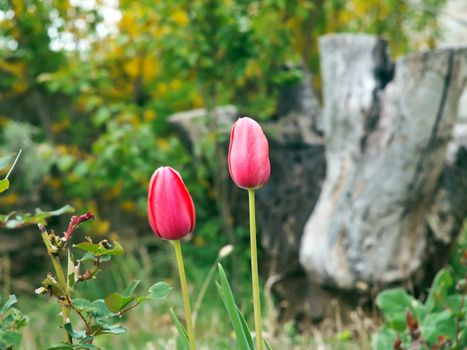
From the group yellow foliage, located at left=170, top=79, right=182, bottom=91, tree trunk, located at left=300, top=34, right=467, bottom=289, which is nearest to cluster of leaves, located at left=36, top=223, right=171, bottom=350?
tree trunk, located at left=300, top=34, right=467, bottom=289

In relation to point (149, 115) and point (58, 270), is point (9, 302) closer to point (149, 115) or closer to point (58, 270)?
point (58, 270)

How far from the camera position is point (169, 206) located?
1.02 meters

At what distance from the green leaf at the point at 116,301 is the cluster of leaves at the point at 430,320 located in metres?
0.97

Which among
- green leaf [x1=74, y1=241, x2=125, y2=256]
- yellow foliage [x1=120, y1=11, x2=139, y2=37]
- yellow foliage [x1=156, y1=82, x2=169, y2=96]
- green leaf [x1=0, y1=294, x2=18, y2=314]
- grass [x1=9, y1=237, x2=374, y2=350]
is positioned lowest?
grass [x1=9, y1=237, x2=374, y2=350]

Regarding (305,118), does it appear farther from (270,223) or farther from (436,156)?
(436,156)

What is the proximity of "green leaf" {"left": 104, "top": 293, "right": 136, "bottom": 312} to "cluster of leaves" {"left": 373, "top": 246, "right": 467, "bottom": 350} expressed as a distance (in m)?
0.97

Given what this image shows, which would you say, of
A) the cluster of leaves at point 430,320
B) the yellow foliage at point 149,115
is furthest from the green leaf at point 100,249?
the yellow foliage at point 149,115

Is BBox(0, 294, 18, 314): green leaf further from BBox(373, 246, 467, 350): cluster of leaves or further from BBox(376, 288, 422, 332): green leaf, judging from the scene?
BBox(376, 288, 422, 332): green leaf

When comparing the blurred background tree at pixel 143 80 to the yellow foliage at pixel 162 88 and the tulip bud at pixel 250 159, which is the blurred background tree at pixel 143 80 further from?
the tulip bud at pixel 250 159

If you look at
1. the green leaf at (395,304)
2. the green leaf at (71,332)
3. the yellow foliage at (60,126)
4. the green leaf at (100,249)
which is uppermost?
the green leaf at (100,249)

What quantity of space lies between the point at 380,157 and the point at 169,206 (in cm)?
225

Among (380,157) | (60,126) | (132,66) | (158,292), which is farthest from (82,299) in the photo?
(60,126)

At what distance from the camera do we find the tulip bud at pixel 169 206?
3.34 feet

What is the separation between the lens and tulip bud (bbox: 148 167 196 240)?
3.34 ft
